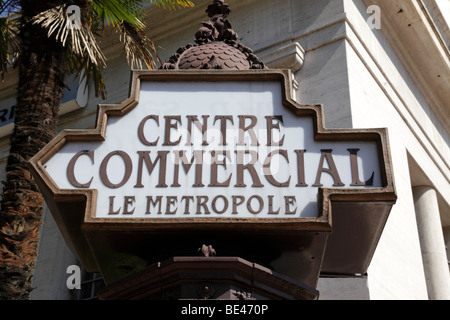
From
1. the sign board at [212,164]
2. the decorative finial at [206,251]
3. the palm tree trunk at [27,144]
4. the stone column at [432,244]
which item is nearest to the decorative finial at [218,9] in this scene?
the sign board at [212,164]

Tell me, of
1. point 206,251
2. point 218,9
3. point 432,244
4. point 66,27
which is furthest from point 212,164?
point 432,244

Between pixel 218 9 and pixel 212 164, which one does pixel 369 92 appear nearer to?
pixel 218 9

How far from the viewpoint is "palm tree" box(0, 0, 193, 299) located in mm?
6035

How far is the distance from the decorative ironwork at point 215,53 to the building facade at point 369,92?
4924 mm

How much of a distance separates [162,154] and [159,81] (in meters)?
0.55

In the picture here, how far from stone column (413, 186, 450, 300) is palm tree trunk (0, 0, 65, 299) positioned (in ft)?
25.6

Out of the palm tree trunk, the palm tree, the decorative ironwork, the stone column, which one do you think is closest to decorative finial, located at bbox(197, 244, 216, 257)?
the decorative ironwork

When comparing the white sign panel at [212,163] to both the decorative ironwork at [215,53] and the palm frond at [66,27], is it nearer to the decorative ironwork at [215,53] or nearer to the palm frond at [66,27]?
the decorative ironwork at [215,53]

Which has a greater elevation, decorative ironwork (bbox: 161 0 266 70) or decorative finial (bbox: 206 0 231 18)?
decorative finial (bbox: 206 0 231 18)

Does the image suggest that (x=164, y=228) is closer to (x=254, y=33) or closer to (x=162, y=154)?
(x=162, y=154)

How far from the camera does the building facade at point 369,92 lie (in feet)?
32.5

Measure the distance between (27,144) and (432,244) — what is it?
8379 millimetres

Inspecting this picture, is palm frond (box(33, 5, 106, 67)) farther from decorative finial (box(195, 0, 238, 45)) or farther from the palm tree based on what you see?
decorative finial (box(195, 0, 238, 45))
